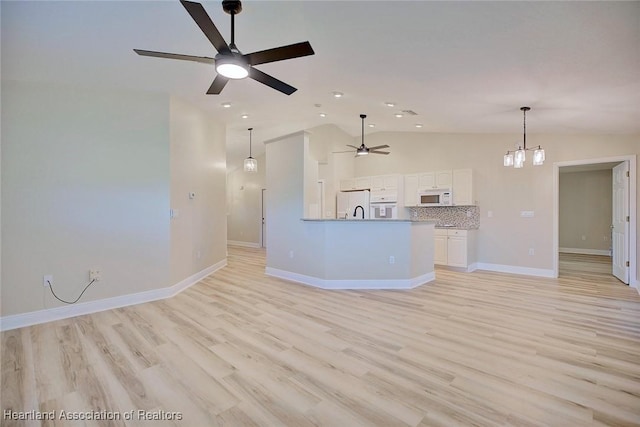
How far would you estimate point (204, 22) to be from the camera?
1.89 meters

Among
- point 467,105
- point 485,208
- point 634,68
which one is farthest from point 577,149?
point 634,68

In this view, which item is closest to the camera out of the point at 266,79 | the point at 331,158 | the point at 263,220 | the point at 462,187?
the point at 266,79

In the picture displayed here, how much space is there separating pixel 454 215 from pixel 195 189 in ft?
17.5

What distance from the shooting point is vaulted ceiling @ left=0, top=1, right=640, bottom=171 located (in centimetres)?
219

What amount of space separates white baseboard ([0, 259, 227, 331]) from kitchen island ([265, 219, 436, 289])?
219cm

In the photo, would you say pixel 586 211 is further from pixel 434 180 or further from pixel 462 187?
pixel 434 180

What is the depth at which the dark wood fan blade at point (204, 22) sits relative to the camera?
1.73 metres

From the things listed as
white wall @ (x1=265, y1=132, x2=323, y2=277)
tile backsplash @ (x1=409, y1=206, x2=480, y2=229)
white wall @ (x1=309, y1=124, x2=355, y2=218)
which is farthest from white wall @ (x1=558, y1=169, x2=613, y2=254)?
white wall @ (x1=265, y1=132, x2=323, y2=277)

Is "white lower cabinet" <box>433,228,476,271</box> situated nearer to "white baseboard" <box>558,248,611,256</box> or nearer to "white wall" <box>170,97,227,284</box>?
"white wall" <box>170,97,227,284</box>

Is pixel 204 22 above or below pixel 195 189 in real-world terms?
above

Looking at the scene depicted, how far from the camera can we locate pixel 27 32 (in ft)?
8.37

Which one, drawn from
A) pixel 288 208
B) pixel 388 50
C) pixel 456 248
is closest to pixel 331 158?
pixel 288 208

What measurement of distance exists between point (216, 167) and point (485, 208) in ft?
18.1

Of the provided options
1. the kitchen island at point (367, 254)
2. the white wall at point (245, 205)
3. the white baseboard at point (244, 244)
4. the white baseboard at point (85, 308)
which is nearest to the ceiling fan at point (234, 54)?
the kitchen island at point (367, 254)
